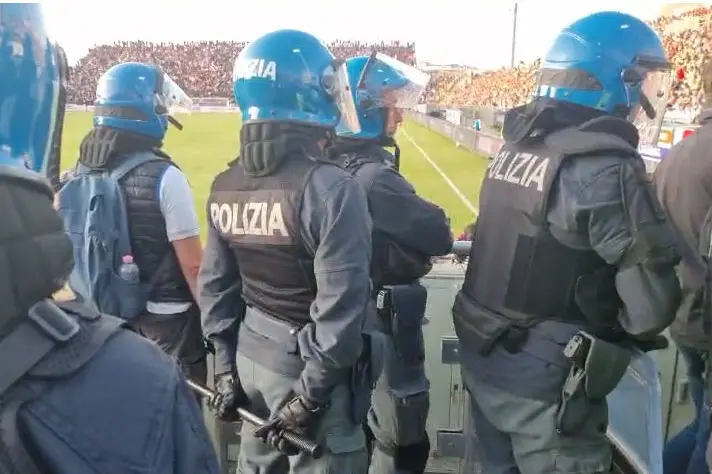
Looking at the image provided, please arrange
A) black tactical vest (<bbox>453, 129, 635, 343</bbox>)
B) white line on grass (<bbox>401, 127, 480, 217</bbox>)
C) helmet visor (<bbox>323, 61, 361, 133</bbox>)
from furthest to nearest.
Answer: white line on grass (<bbox>401, 127, 480, 217</bbox>)
helmet visor (<bbox>323, 61, 361, 133</bbox>)
black tactical vest (<bbox>453, 129, 635, 343</bbox>)

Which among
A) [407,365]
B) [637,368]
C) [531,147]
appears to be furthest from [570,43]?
[407,365]

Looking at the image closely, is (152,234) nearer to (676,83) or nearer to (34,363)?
(34,363)

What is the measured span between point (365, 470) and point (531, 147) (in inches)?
41.5

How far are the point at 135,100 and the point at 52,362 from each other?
6.26ft

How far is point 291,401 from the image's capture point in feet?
5.97

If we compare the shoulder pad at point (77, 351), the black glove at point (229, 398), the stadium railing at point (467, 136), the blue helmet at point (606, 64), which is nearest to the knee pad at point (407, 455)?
the black glove at point (229, 398)

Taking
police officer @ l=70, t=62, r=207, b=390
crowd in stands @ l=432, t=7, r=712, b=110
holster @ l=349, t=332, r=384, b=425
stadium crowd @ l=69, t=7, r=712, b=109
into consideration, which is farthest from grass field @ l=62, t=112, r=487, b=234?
holster @ l=349, t=332, r=384, b=425

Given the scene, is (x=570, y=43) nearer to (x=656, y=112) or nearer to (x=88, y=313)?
(x=656, y=112)

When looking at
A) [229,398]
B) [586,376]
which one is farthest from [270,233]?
[586,376]

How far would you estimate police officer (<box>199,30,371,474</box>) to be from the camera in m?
1.74

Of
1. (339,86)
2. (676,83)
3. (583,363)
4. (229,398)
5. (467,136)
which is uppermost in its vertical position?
(339,86)

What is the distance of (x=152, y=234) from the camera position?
7.63 feet

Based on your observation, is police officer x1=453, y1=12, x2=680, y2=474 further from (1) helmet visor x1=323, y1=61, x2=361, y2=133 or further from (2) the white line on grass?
(2) the white line on grass

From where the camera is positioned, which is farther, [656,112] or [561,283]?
[656,112]
